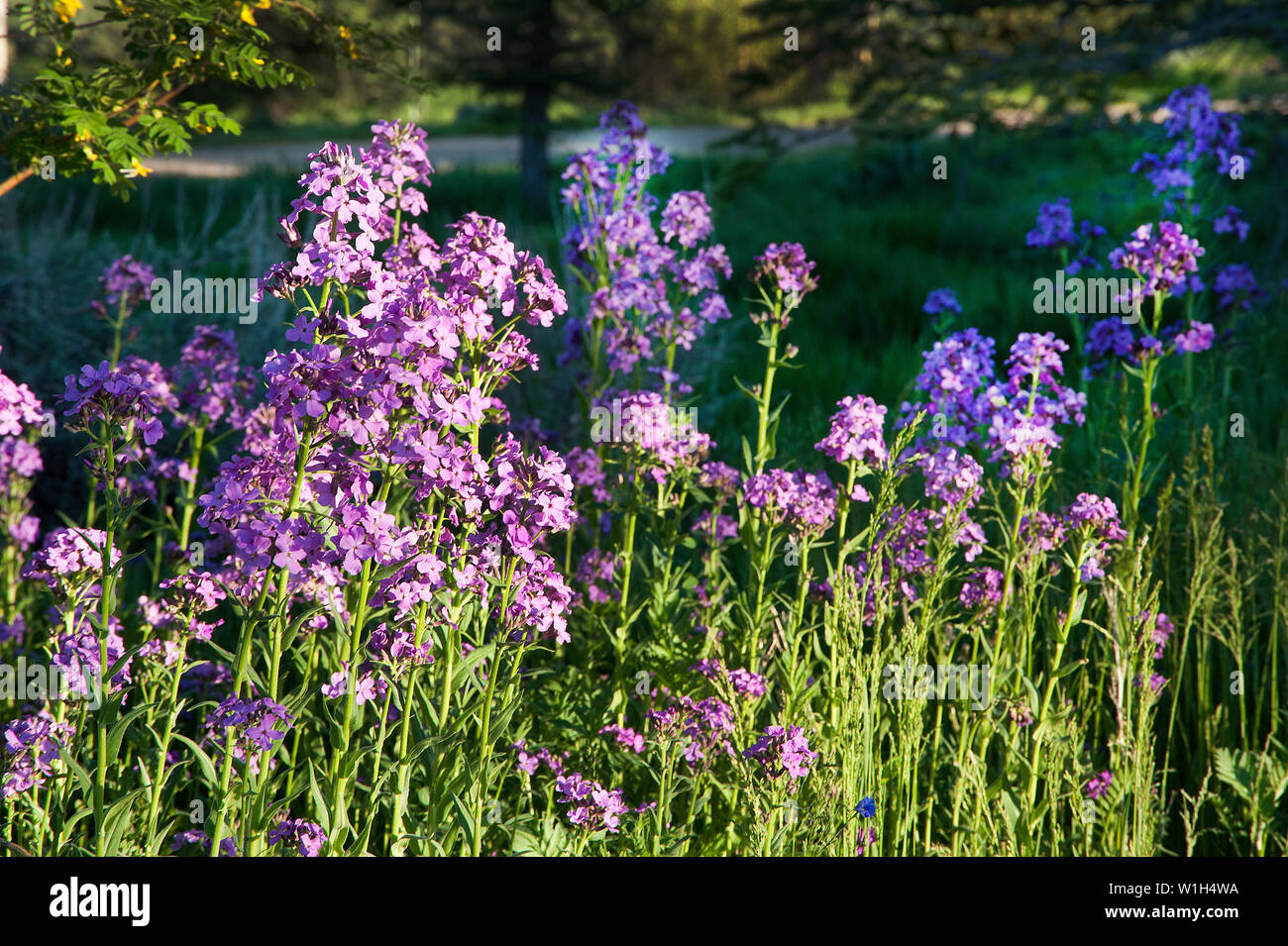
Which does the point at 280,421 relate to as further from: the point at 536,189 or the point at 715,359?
the point at 536,189

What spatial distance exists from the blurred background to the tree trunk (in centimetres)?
3

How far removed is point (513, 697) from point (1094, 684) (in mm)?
1959

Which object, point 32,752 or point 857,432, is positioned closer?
point 32,752

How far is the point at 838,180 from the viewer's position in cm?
1362

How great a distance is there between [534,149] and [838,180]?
3748mm

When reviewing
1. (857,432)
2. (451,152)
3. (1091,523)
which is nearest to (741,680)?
(857,432)

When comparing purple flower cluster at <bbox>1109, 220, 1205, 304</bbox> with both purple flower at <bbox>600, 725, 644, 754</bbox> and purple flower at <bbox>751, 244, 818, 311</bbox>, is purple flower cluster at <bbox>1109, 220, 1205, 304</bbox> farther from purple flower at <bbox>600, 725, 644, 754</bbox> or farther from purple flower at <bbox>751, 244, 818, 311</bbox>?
purple flower at <bbox>600, 725, 644, 754</bbox>

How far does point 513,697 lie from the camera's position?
2.65m

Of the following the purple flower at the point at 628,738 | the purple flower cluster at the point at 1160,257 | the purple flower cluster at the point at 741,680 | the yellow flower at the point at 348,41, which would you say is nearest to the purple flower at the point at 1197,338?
the purple flower cluster at the point at 1160,257

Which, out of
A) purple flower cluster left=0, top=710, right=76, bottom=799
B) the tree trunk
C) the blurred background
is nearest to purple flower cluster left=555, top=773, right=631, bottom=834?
purple flower cluster left=0, top=710, right=76, bottom=799

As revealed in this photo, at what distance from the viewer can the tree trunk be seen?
13.4 m

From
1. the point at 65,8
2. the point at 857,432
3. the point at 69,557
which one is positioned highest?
the point at 65,8

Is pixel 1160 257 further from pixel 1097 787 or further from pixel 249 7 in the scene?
pixel 249 7
